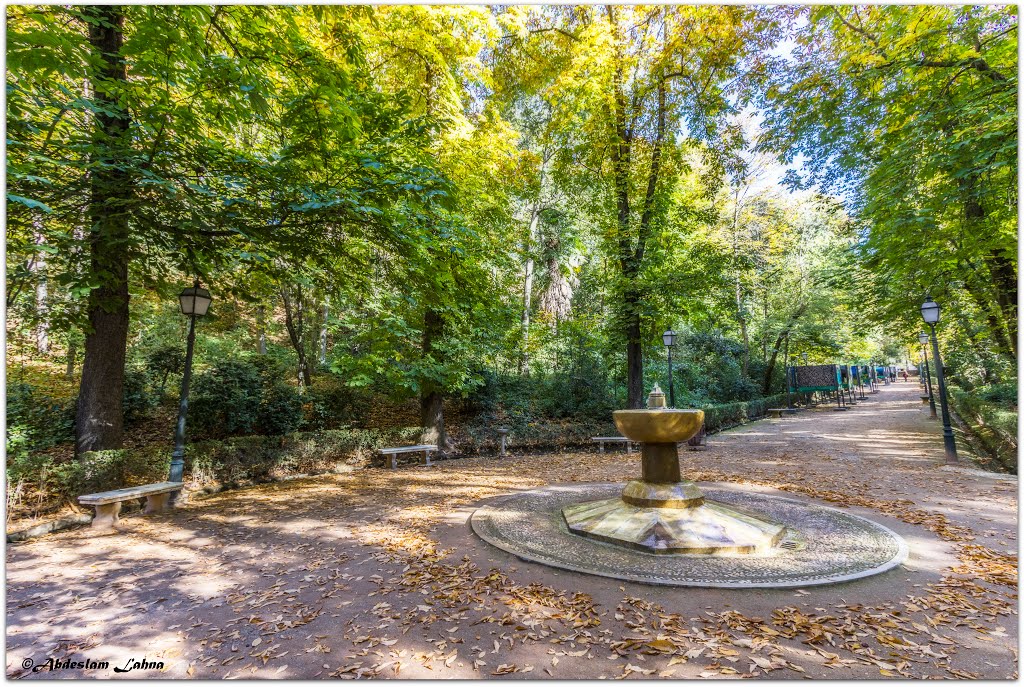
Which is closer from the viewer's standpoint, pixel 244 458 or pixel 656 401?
pixel 656 401

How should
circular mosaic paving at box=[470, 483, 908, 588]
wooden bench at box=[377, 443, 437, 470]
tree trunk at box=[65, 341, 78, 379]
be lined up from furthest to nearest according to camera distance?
tree trunk at box=[65, 341, 78, 379] → wooden bench at box=[377, 443, 437, 470] → circular mosaic paving at box=[470, 483, 908, 588]

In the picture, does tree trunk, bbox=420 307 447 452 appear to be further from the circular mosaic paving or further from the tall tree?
the circular mosaic paving

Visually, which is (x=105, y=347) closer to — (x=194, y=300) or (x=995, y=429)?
(x=194, y=300)

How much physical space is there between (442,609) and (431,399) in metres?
9.32

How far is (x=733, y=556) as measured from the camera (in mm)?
4707

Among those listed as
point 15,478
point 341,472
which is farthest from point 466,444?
point 15,478

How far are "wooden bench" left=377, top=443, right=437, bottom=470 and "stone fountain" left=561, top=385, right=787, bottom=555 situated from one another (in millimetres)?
5911

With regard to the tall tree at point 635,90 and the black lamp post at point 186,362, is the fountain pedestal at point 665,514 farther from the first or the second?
the tall tree at point 635,90

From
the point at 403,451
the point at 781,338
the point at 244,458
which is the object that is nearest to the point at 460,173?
the point at 403,451

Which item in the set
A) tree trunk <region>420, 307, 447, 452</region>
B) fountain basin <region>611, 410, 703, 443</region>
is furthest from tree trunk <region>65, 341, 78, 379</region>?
fountain basin <region>611, 410, 703, 443</region>

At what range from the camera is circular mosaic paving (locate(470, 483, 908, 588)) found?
414 centimetres

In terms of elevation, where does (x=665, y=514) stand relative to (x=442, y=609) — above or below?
above

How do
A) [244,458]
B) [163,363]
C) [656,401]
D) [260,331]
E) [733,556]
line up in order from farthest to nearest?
[260,331] → [163,363] → [244,458] → [656,401] → [733,556]

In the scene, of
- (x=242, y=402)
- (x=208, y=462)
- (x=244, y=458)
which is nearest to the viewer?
(x=208, y=462)
